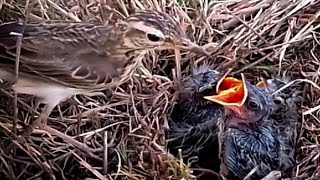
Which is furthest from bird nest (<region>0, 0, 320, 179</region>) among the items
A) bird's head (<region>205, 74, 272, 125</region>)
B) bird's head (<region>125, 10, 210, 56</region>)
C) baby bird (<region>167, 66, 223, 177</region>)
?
bird's head (<region>125, 10, 210, 56</region>)

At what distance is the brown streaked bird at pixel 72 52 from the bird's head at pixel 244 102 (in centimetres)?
34

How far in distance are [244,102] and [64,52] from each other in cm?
68

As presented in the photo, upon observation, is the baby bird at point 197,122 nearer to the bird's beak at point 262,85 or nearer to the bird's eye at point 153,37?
the bird's beak at point 262,85

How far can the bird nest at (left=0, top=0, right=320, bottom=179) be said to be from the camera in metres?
3.02

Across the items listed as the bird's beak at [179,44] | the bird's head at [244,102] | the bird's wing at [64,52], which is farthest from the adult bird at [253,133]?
the bird's wing at [64,52]

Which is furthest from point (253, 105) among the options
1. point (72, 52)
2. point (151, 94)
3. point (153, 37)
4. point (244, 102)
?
point (72, 52)

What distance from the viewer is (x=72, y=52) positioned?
290cm

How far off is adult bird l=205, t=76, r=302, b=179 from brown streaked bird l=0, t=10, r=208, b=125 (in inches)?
14.6


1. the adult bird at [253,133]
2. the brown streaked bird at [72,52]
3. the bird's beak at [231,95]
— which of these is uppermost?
the brown streaked bird at [72,52]

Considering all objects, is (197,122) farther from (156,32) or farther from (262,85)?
(156,32)

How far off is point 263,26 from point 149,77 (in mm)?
553

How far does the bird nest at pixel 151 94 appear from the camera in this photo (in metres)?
3.02

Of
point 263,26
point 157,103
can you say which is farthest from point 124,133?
point 263,26

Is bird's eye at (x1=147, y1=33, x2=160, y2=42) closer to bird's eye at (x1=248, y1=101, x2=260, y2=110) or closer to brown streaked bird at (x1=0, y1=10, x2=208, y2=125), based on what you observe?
brown streaked bird at (x1=0, y1=10, x2=208, y2=125)
